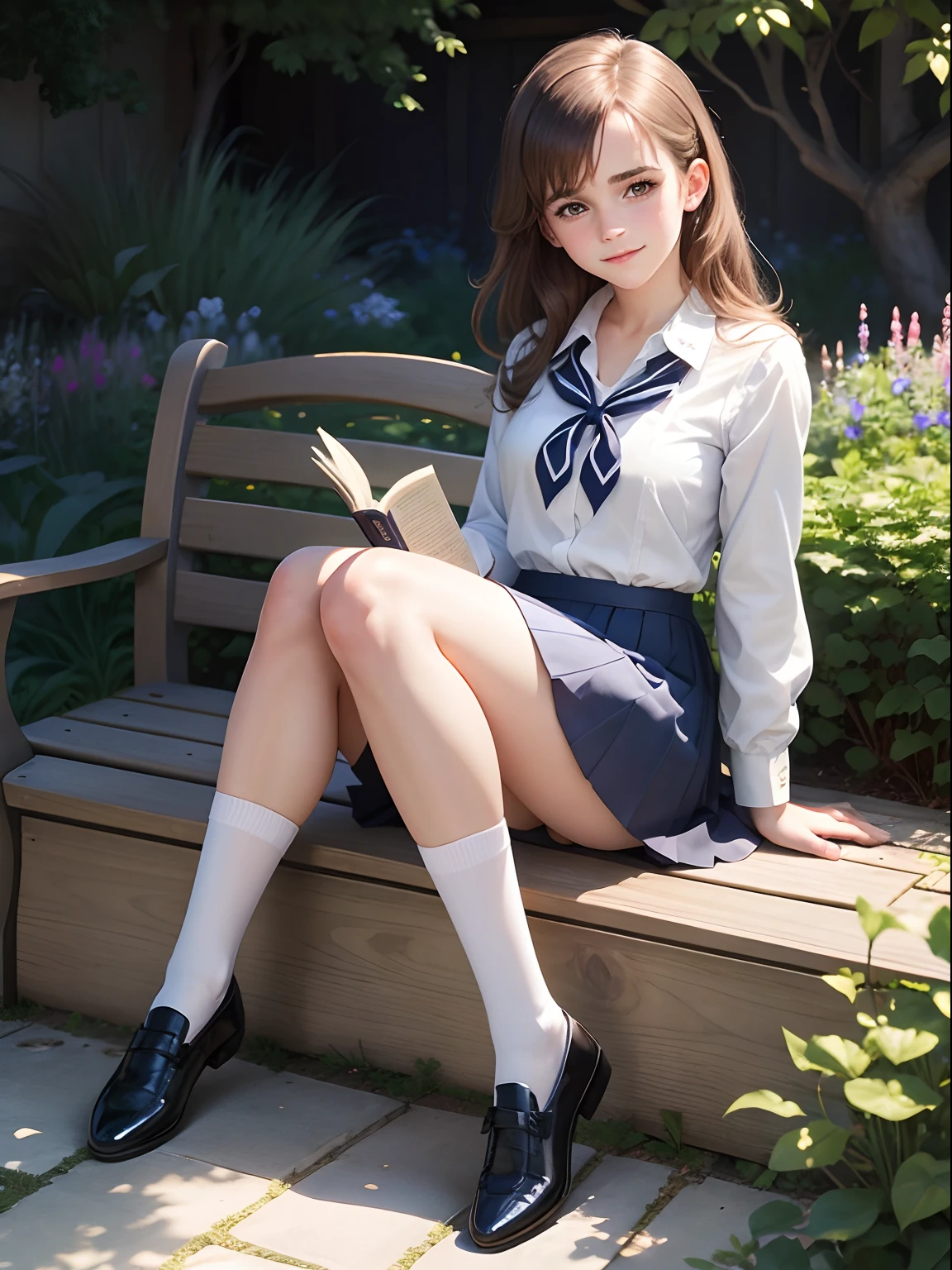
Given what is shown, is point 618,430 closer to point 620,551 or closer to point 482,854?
point 620,551

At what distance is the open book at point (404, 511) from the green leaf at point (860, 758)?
1029 millimetres

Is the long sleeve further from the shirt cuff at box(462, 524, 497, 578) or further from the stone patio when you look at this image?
the stone patio

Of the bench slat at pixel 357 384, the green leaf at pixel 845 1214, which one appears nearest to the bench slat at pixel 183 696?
the bench slat at pixel 357 384

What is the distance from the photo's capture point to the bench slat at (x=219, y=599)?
2758mm

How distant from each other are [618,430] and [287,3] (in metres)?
3.05

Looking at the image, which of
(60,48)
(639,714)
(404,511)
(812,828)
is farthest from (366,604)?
(60,48)

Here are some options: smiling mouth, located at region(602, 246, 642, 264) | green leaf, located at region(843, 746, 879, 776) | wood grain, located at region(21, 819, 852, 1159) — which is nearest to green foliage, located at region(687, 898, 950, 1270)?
wood grain, located at region(21, 819, 852, 1159)

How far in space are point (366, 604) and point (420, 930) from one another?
56 centimetres

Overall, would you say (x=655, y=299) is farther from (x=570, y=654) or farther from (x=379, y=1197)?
(x=379, y=1197)

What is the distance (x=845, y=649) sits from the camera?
2.63 m

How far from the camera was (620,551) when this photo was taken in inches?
81.7

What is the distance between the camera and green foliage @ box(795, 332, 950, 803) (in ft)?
8.46

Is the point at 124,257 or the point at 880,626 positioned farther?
the point at 124,257

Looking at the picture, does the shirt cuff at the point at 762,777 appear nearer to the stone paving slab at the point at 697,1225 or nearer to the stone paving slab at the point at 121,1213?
the stone paving slab at the point at 697,1225
